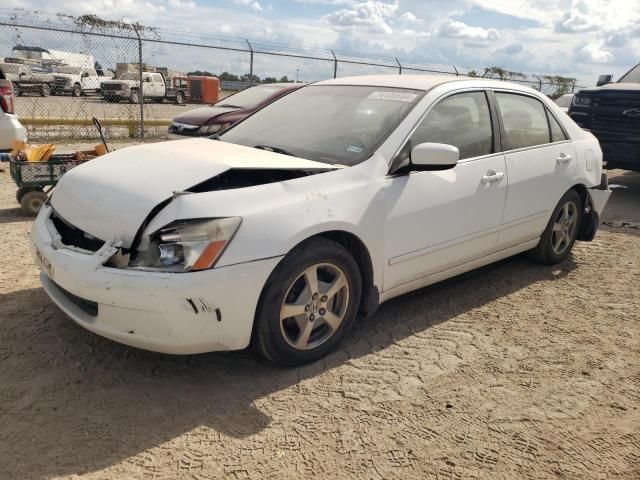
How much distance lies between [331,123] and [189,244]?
5.10 feet

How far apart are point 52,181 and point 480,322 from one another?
453 centimetres

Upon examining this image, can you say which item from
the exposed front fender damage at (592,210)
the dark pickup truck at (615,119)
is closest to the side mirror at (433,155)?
the exposed front fender damage at (592,210)

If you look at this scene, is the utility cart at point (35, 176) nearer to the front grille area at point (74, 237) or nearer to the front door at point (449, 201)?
the front grille area at point (74, 237)

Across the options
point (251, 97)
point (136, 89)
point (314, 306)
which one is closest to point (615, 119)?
point (251, 97)

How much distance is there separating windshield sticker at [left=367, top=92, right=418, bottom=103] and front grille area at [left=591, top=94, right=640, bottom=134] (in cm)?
576

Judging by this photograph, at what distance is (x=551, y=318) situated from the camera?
4062 millimetres

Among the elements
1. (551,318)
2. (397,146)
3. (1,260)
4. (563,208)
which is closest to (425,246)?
(397,146)

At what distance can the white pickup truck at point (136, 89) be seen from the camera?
85.2ft

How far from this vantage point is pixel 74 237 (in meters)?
3.10

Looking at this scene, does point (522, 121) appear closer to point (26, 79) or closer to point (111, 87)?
point (111, 87)

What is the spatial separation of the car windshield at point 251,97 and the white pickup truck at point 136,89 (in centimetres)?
1535

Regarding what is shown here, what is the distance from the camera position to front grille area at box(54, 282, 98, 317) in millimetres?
2850

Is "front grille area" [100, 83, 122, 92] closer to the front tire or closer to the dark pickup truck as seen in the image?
the dark pickup truck

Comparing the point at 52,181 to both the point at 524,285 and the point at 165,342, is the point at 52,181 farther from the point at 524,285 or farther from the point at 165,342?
the point at 524,285
